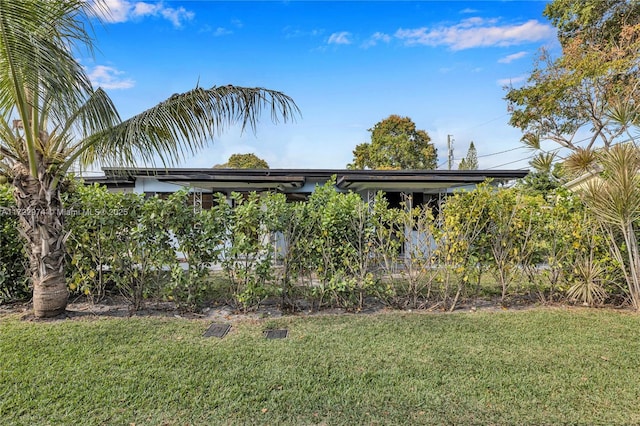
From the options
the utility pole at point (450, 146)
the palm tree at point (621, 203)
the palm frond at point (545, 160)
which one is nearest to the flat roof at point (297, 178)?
the palm frond at point (545, 160)

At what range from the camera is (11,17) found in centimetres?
321

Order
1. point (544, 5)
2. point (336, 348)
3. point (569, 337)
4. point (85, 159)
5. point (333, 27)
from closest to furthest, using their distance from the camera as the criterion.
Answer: point (336, 348) < point (569, 337) < point (85, 159) < point (333, 27) < point (544, 5)

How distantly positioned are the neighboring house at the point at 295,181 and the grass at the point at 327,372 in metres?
5.81

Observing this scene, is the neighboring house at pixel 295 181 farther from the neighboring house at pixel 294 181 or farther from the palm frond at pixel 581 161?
the palm frond at pixel 581 161

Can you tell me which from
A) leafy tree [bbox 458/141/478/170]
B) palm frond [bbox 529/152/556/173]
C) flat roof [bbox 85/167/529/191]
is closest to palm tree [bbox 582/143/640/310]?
palm frond [bbox 529/152/556/173]

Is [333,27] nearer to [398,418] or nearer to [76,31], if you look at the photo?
[76,31]

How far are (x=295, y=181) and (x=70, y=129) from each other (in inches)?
248

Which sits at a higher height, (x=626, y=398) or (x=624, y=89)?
(x=624, y=89)

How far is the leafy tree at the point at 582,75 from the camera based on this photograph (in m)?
11.6

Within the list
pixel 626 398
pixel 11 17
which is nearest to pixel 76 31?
pixel 11 17

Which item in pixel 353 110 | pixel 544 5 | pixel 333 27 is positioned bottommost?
pixel 353 110

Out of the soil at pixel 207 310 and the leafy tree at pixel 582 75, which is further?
the leafy tree at pixel 582 75

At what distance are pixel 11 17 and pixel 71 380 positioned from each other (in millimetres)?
3615

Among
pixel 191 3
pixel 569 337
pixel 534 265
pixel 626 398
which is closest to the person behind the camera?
pixel 626 398
